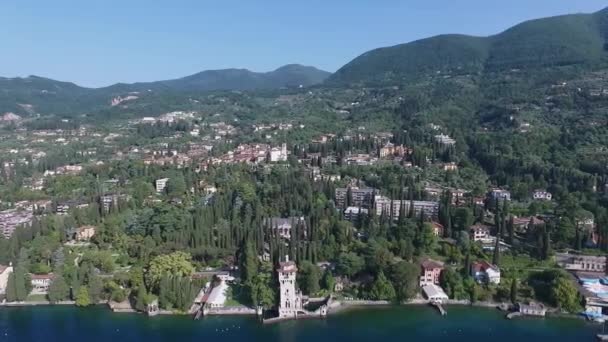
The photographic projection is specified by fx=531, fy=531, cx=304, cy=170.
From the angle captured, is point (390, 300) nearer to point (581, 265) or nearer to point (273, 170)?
point (581, 265)

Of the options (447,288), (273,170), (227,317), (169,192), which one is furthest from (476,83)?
(227,317)

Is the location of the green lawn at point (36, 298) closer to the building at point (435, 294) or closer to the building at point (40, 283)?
the building at point (40, 283)

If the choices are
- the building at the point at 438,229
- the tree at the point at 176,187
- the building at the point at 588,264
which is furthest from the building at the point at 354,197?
the building at the point at 588,264

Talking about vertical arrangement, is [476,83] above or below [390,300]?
above

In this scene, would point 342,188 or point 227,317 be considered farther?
point 342,188

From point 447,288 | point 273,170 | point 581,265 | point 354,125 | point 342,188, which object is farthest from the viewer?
point 354,125
